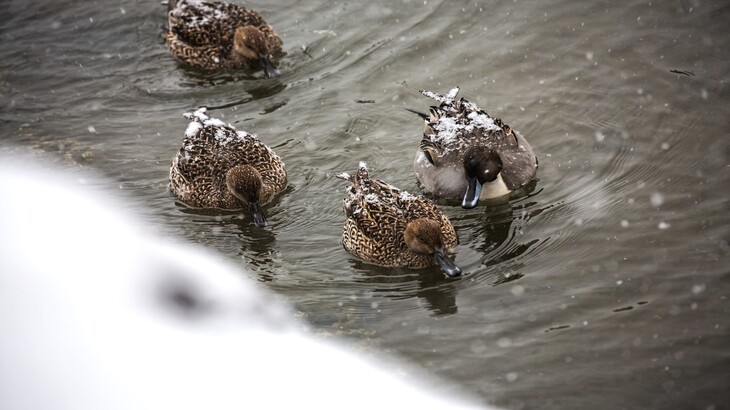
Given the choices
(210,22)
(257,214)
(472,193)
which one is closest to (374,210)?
(472,193)

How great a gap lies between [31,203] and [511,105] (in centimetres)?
471

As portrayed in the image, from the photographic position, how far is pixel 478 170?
7.81 meters

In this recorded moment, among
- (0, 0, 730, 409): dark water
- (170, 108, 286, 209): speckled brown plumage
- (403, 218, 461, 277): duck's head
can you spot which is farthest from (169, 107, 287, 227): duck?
(403, 218, 461, 277): duck's head

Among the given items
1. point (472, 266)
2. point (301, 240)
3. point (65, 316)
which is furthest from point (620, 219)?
point (65, 316)

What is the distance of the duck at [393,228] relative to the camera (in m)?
6.97

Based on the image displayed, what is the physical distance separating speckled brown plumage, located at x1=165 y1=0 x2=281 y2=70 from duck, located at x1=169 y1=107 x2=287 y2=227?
2.09 m

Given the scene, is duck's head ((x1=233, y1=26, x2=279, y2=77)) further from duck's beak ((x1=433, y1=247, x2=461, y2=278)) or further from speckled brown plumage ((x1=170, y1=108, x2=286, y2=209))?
→ duck's beak ((x1=433, y1=247, x2=461, y2=278))

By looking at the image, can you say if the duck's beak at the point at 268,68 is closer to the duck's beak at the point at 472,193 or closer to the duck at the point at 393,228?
the duck at the point at 393,228

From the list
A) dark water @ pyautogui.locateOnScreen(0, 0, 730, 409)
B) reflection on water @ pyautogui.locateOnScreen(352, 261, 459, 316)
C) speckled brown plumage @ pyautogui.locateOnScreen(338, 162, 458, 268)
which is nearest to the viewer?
dark water @ pyautogui.locateOnScreen(0, 0, 730, 409)

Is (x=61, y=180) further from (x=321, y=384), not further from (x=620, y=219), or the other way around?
(x=620, y=219)

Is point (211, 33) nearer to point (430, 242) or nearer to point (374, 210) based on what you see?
point (374, 210)

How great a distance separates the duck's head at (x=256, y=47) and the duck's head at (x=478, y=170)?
3.19 meters

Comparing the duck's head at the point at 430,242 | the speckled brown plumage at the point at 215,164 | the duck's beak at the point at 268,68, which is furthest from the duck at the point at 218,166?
the duck's beak at the point at 268,68

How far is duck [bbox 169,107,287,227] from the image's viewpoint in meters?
8.27
